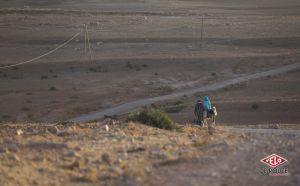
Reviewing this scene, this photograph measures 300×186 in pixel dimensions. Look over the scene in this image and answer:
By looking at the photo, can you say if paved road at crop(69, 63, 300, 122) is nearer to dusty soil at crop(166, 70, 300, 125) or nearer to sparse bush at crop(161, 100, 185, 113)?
dusty soil at crop(166, 70, 300, 125)

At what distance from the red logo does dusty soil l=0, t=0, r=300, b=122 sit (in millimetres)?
20335

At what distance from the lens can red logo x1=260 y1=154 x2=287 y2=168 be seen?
1191cm

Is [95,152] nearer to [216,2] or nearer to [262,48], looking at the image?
[262,48]

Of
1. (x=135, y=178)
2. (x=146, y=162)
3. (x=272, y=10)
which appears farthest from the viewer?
(x=272, y=10)

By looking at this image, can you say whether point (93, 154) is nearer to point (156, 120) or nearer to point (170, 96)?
point (156, 120)

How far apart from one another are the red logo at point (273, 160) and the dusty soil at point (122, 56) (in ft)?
66.7

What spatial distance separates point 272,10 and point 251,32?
145 feet

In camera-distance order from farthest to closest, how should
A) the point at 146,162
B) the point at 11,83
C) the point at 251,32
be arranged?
the point at 251,32, the point at 11,83, the point at 146,162

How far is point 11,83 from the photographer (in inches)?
1641

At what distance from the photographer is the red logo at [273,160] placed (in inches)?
469

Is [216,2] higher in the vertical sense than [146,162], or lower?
higher

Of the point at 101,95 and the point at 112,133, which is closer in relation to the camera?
the point at 112,133

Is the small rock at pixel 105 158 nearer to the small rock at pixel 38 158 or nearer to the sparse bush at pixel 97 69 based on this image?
the small rock at pixel 38 158

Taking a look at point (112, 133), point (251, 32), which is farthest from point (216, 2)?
point (112, 133)
